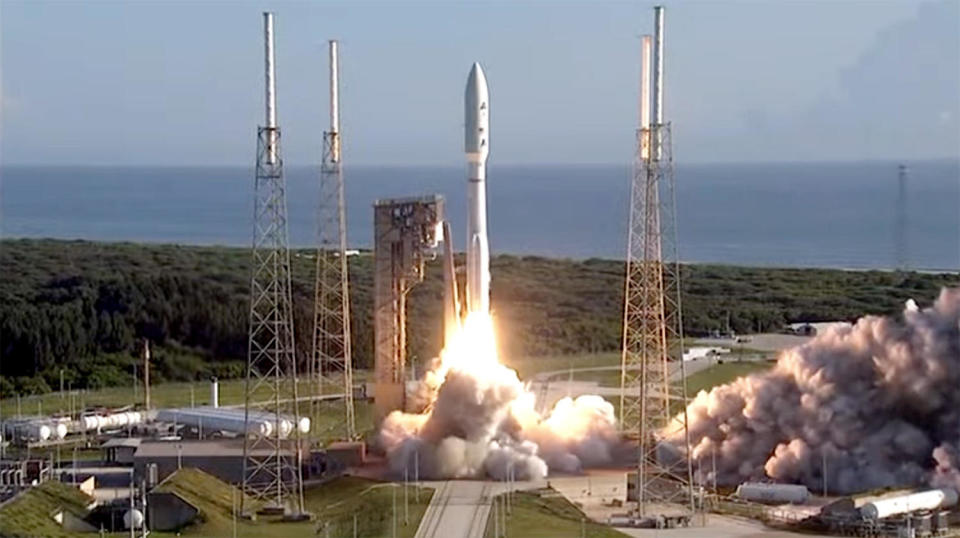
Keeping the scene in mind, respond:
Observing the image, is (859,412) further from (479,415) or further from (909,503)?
(479,415)

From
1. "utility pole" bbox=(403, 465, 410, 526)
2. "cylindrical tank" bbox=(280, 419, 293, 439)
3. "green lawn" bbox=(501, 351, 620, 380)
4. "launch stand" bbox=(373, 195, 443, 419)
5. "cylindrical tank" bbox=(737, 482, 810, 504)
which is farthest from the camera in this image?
"green lawn" bbox=(501, 351, 620, 380)

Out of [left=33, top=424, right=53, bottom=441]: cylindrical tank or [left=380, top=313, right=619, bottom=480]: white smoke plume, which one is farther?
[left=33, top=424, right=53, bottom=441]: cylindrical tank

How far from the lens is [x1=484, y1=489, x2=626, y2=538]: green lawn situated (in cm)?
2502

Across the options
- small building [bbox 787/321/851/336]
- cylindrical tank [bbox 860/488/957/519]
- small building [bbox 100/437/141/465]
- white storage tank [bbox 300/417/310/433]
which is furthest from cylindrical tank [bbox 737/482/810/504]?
small building [bbox 787/321/851/336]

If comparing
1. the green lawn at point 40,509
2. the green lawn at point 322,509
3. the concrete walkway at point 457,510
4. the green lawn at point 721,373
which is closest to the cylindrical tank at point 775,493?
the concrete walkway at point 457,510

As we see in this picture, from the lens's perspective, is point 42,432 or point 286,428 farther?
point 42,432

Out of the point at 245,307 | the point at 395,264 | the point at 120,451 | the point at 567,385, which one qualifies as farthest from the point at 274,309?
the point at 245,307

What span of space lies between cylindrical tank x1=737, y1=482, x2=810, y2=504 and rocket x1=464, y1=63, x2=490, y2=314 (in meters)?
6.84

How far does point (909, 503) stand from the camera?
2655 cm

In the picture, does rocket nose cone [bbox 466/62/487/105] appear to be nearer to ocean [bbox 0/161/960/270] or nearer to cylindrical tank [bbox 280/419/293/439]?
cylindrical tank [bbox 280/419/293/439]

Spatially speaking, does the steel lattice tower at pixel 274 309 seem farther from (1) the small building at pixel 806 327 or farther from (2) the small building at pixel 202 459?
(1) the small building at pixel 806 327

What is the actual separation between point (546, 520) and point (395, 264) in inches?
335

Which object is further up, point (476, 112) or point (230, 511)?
point (476, 112)

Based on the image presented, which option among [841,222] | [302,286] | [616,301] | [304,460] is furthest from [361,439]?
[841,222]
